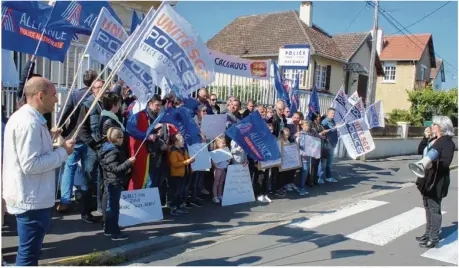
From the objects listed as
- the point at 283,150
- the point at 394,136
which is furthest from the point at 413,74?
the point at 283,150

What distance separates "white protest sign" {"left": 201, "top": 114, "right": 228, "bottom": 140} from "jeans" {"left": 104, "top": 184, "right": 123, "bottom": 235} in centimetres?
280

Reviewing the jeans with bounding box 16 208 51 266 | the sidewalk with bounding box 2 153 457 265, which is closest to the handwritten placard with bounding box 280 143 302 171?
the sidewalk with bounding box 2 153 457 265

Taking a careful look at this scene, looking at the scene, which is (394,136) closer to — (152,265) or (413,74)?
(152,265)

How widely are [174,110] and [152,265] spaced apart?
8.55 feet

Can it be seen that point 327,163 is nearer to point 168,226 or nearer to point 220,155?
point 220,155

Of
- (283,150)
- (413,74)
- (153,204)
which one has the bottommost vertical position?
(153,204)

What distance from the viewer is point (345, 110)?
36.2 feet

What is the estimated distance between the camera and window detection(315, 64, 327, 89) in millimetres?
27688

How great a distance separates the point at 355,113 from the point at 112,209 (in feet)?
23.6

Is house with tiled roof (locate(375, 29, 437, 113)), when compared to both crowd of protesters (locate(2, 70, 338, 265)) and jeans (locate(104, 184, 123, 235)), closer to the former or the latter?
crowd of protesters (locate(2, 70, 338, 265))

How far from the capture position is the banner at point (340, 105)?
10.9 meters

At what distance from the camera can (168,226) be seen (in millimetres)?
6410

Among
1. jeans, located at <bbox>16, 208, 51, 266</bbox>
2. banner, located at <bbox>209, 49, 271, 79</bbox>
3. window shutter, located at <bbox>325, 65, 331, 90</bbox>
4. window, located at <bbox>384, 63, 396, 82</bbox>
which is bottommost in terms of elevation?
jeans, located at <bbox>16, 208, 51, 266</bbox>

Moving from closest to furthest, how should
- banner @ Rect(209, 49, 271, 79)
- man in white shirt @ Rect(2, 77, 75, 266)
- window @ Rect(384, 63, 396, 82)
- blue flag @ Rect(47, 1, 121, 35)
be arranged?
man in white shirt @ Rect(2, 77, 75, 266), blue flag @ Rect(47, 1, 121, 35), banner @ Rect(209, 49, 271, 79), window @ Rect(384, 63, 396, 82)
